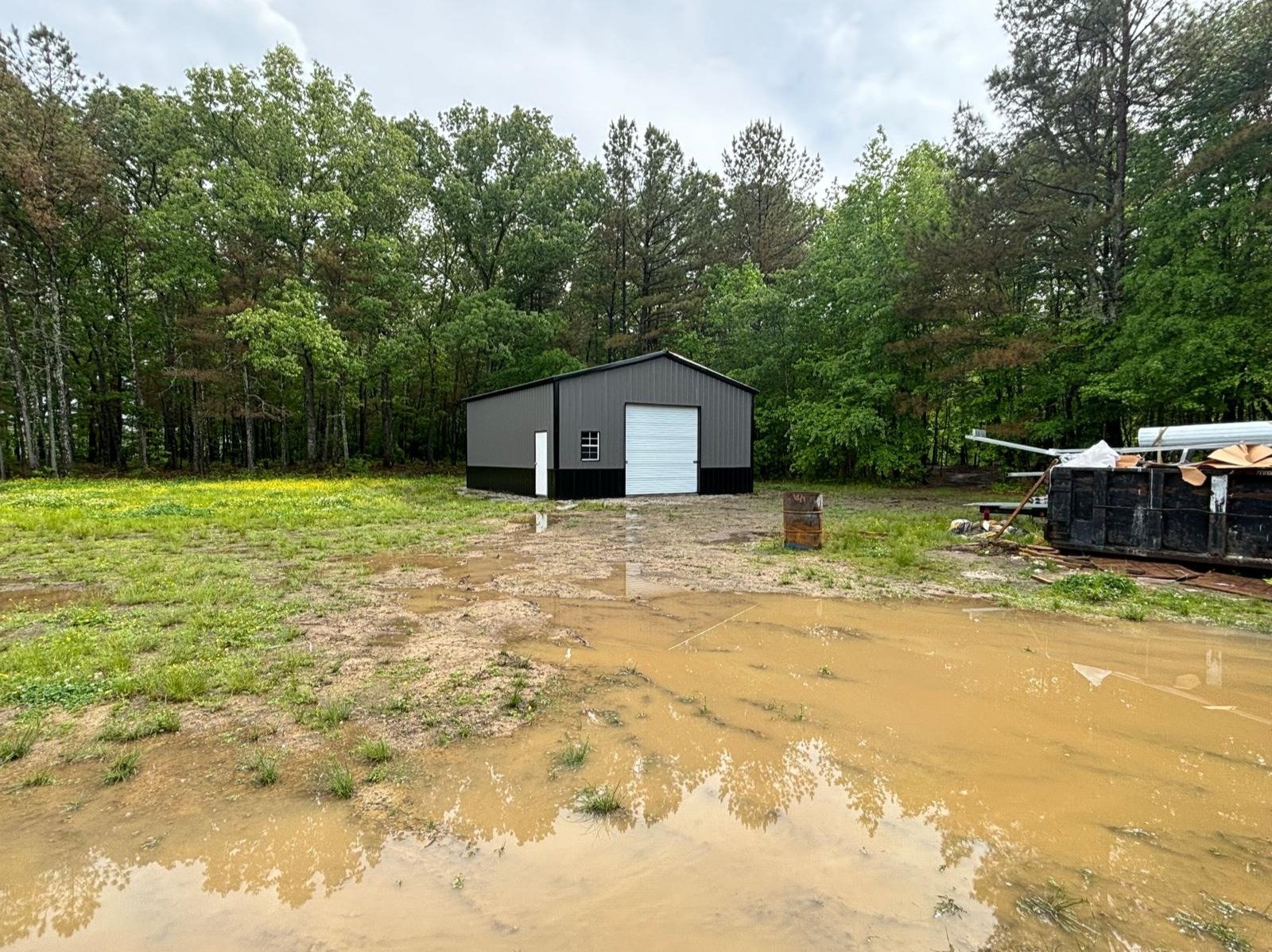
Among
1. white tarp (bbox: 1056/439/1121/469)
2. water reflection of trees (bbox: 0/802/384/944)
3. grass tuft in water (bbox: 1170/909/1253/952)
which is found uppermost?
white tarp (bbox: 1056/439/1121/469)

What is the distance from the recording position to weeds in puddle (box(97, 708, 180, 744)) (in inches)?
119

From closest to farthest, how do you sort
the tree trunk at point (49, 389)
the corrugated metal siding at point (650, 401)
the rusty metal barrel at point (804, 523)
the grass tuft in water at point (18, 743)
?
the grass tuft in water at point (18, 743), the rusty metal barrel at point (804, 523), the corrugated metal siding at point (650, 401), the tree trunk at point (49, 389)

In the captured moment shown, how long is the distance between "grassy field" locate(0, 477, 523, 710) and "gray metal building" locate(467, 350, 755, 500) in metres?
2.27

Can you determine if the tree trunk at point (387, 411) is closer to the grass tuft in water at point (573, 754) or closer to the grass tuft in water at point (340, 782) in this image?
the grass tuft in water at point (340, 782)

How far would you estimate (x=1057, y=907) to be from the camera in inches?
76.0

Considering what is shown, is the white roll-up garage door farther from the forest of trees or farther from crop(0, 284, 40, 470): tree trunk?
crop(0, 284, 40, 470): tree trunk

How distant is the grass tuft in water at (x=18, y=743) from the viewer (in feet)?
9.26

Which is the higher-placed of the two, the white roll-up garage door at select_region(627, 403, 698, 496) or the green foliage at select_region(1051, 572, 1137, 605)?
the white roll-up garage door at select_region(627, 403, 698, 496)

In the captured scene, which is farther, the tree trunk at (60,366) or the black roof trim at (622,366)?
the tree trunk at (60,366)

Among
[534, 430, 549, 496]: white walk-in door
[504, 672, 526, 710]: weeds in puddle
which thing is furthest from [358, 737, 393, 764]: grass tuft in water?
[534, 430, 549, 496]: white walk-in door

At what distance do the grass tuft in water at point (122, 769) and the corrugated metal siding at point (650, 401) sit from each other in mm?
12889

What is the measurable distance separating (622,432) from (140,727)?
45.2 ft

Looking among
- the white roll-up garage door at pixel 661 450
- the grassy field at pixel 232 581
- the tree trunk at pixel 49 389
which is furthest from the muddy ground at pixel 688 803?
the tree trunk at pixel 49 389

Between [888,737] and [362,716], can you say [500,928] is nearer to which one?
[362,716]
